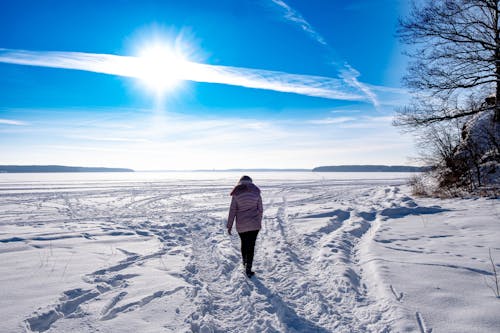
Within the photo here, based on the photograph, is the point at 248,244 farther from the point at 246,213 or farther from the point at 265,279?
the point at 265,279

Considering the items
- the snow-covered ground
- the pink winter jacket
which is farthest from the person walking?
the snow-covered ground

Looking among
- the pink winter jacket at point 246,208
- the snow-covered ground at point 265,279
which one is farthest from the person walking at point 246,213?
the snow-covered ground at point 265,279

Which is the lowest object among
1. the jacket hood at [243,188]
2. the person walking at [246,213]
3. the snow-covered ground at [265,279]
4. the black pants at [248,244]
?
the snow-covered ground at [265,279]

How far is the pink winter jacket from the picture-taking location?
18.5 feet

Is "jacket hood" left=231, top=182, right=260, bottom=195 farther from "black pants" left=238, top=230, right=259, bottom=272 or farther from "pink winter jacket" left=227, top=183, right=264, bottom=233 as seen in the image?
"black pants" left=238, top=230, right=259, bottom=272

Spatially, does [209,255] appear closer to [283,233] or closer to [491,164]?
[283,233]

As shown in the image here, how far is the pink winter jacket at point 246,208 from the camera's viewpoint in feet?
18.5

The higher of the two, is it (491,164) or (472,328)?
(491,164)

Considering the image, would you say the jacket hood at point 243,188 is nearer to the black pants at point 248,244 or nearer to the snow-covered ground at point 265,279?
the black pants at point 248,244

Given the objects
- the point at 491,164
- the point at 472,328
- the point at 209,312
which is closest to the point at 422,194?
the point at 491,164

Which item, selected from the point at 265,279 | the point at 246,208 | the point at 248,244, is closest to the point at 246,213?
the point at 246,208

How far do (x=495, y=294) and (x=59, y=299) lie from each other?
595 cm

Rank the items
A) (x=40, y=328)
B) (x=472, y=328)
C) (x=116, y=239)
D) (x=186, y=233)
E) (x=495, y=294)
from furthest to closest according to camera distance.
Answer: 1. (x=186, y=233)
2. (x=116, y=239)
3. (x=495, y=294)
4. (x=40, y=328)
5. (x=472, y=328)

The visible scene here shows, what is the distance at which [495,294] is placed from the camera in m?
3.78
